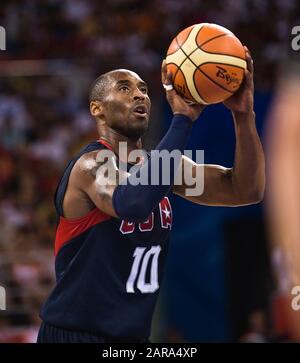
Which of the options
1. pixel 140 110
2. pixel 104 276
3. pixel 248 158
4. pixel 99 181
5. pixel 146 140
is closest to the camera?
pixel 99 181

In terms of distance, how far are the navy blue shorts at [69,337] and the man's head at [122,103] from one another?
1139 millimetres

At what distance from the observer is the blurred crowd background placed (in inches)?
352

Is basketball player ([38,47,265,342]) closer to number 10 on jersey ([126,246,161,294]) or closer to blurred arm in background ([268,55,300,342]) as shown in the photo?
number 10 on jersey ([126,246,161,294])

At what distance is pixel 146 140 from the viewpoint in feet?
29.6

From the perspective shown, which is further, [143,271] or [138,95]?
[138,95]

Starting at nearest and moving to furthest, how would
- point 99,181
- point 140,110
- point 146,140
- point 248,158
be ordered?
point 99,181 → point 140,110 → point 248,158 → point 146,140

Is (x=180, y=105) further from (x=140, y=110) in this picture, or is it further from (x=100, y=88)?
(x=100, y=88)

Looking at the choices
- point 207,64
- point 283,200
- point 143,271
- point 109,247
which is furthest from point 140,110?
point 283,200

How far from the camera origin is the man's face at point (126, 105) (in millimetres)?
4312

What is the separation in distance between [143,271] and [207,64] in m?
1.19

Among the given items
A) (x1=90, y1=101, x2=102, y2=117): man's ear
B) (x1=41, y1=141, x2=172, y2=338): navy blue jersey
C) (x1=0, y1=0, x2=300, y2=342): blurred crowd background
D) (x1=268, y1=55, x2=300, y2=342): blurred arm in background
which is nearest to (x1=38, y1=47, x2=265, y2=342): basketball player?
(x1=41, y1=141, x2=172, y2=338): navy blue jersey

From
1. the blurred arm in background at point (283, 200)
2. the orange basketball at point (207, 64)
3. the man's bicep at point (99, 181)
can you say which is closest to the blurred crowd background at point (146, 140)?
the blurred arm in background at point (283, 200)
